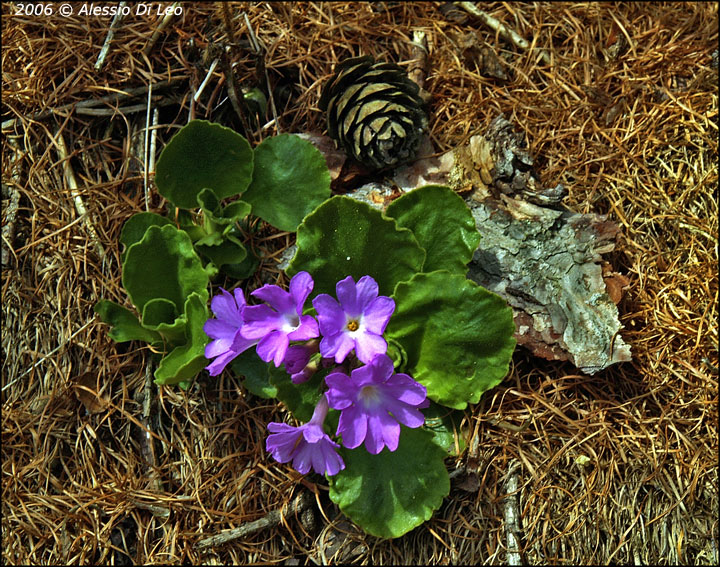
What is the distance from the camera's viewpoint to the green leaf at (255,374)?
1.79 metres

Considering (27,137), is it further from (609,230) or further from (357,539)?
(609,230)

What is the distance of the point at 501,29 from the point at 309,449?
1.54 m

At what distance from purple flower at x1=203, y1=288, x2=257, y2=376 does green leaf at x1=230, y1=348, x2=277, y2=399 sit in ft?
0.74

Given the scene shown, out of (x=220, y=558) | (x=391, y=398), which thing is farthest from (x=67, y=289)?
(x=391, y=398)

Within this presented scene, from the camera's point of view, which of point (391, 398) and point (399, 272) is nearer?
point (391, 398)

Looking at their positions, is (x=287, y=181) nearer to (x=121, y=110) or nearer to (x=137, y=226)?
(x=137, y=226)

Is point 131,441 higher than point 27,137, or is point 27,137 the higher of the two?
point 27,137

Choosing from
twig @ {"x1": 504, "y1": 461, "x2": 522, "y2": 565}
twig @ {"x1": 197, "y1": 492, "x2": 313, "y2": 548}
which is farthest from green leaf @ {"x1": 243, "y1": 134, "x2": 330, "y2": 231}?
twig @ {"x1": 504, "y1": 461, "x2": 522, "y2": 565}

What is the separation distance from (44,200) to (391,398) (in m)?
1.32

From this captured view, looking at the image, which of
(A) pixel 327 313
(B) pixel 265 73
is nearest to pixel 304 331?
(A) pixel 327 313

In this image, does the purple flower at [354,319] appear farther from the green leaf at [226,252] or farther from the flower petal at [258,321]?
the green leaf at [226,252]

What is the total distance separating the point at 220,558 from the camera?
1.81 meters

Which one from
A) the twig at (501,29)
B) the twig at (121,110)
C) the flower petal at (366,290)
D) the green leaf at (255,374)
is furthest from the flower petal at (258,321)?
the twig at (501,29)

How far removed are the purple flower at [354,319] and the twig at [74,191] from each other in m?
0.90
